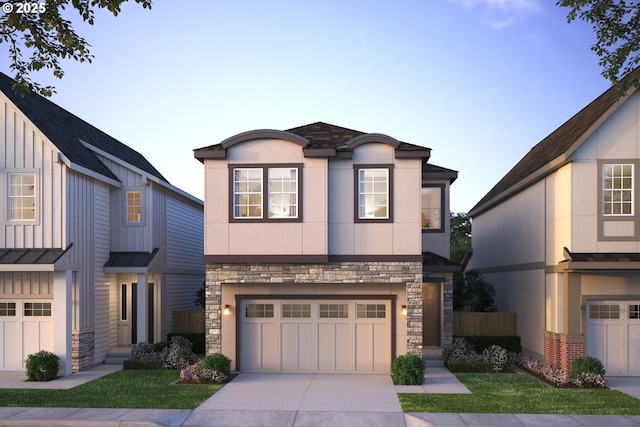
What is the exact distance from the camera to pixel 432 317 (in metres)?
20.0

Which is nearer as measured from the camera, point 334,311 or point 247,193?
point 247,193

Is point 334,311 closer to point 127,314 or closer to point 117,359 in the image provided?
point 117,359

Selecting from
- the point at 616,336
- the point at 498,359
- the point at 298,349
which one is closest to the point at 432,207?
the point at 498,359

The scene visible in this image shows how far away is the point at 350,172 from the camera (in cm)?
1600

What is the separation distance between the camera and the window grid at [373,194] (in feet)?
52.0

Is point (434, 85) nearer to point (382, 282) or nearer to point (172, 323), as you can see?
point (382, 282)

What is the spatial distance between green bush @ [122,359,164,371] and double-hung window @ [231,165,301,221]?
17.1 feet

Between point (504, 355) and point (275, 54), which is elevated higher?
point (275, 54)

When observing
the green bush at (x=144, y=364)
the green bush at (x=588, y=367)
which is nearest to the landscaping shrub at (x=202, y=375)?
the green bush at (x=144, y=364)

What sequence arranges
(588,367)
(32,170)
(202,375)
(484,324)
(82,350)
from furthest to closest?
(484,324), (82,350), (32,170), (202,375), (588,367)

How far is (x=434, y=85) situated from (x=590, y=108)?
600 cm

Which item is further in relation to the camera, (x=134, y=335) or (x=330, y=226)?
(x=134, y=335)

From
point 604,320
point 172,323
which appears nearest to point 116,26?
point 172,323

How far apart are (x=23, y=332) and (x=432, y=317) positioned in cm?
1295
